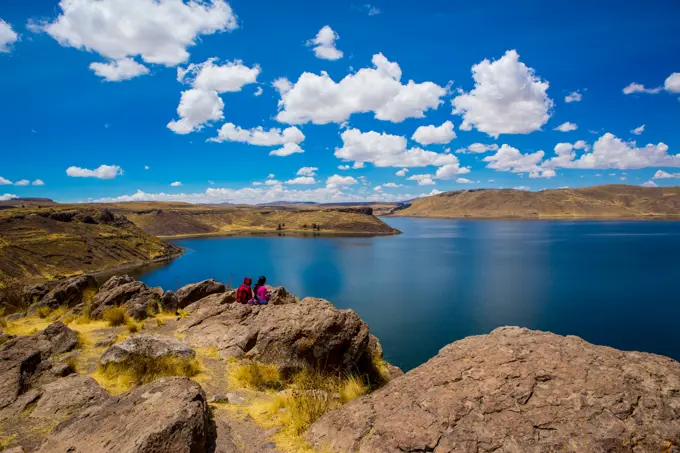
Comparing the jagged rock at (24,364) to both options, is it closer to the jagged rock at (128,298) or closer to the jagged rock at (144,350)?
the jagged rock at (144,350)

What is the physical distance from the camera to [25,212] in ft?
368

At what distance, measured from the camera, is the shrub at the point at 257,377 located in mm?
8297

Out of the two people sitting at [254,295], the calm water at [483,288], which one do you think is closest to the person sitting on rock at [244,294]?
the two people sitting at [254,295]

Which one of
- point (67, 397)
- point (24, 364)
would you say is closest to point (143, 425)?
point (67, 397)

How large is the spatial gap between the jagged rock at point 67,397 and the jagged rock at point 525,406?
3.95 meters

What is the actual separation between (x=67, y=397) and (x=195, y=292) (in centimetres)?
1108

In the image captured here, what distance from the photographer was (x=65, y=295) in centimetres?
1686

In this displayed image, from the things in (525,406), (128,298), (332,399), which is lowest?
(128,298)

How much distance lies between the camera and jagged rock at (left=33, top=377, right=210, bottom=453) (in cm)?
450

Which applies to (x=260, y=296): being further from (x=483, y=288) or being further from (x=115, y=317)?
(x=483, y=288)

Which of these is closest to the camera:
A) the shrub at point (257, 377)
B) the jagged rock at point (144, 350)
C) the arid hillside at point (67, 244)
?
the jagged rock at point (144, 350)

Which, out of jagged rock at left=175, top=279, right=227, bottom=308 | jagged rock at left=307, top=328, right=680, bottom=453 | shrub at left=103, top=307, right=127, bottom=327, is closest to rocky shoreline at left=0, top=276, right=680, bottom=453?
jagged rock at left=307, top=328, right=680, bottom=453

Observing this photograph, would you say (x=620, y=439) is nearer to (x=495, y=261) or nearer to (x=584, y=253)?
(x=495, y=261)

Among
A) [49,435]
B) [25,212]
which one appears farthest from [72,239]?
[49,435]
